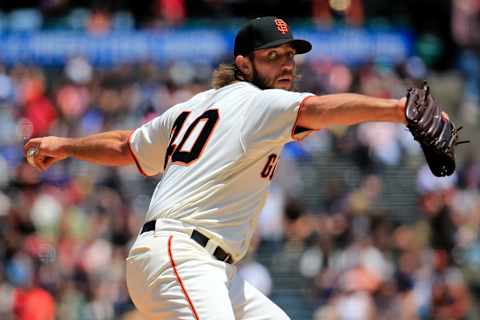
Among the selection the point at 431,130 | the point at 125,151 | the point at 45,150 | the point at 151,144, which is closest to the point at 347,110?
the point at 431,130

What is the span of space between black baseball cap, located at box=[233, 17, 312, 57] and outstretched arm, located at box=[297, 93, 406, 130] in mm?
593

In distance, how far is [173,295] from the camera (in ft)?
17.6

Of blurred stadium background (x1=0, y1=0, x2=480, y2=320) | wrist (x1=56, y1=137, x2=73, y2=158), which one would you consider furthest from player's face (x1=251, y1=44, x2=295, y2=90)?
blurred stadium background (x1=0, y1=0, x2=480, y2=320)

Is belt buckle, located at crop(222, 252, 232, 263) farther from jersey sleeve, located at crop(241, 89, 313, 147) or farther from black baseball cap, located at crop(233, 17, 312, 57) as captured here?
black baseball cap, located at crop(233, 17, 312, 57)

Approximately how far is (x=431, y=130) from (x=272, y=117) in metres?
0.82

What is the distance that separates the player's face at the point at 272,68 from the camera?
18.9ft

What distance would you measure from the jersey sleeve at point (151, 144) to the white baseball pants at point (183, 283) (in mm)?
704

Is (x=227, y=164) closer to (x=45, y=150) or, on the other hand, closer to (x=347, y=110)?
(x=347, y=110)

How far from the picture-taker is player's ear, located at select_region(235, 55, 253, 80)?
5824 millimetres

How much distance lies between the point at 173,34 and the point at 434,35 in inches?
195

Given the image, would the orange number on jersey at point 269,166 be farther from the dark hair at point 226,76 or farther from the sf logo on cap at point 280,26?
the sf logo on cap at point 280,26

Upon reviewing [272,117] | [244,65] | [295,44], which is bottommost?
[272,117]

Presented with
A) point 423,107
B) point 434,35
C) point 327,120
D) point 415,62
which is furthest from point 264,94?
point 434,35

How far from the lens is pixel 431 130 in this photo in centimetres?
495
